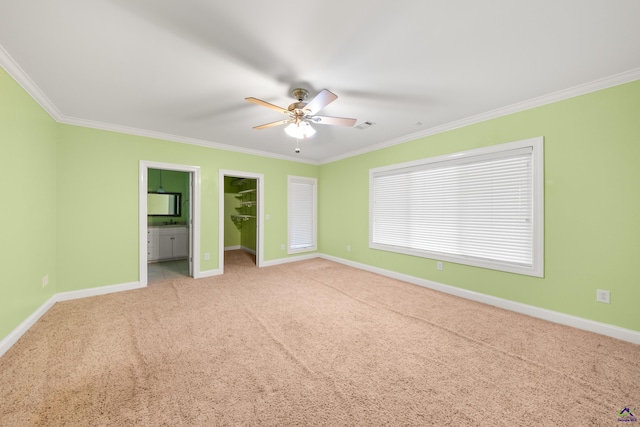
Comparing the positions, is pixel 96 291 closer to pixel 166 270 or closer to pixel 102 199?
pixel 102 199

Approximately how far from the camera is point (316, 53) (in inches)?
75.4

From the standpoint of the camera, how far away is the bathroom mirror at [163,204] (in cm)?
599

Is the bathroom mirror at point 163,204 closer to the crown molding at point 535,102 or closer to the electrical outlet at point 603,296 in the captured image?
the crown molding at point 535,102

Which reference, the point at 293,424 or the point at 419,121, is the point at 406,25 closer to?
the point at 419,121

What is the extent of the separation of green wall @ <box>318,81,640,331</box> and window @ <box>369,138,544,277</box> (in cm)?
13

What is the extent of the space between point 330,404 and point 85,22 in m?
3.02

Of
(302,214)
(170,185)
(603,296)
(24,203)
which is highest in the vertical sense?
(170,185)

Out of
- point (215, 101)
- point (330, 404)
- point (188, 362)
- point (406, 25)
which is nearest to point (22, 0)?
point (215, 101)

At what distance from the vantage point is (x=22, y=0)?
142cm

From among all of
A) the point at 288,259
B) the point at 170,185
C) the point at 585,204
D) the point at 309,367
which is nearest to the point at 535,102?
the point at 585,204

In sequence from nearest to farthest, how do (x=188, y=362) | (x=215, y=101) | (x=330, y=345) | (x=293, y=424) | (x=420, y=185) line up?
(x=293, y=424)
(x=188, y=362)
(x=330, y=345)
(x=215, y=101)
(x=420, y=185)

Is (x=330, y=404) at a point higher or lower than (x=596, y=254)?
lower

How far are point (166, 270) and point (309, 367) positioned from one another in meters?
4.33

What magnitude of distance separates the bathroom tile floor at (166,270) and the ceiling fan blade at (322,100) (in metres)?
3.97
